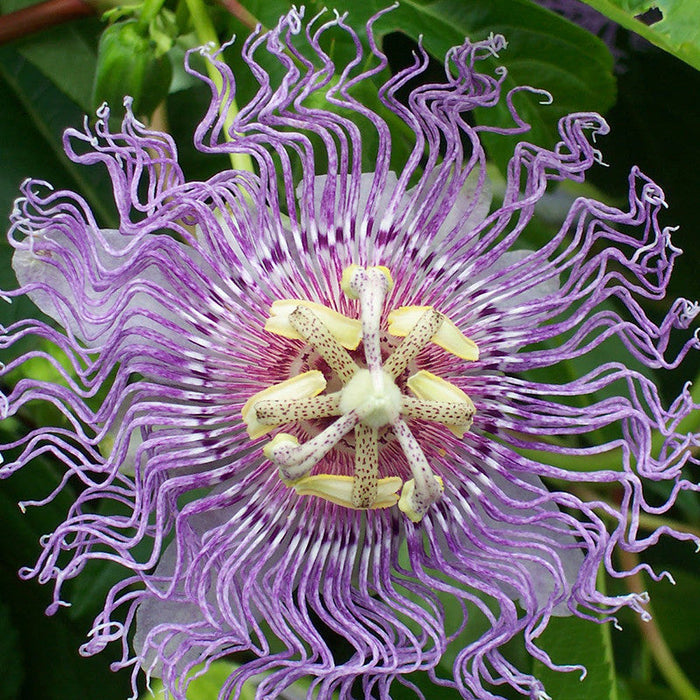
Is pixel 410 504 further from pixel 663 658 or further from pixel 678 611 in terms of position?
pixel 678 611

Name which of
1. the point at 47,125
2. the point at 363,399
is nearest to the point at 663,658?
the point at 363,399

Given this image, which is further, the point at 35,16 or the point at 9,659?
the point at 9,659

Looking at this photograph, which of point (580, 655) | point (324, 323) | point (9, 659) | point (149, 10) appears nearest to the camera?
point (324, 323)

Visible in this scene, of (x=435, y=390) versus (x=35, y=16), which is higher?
(x=35, y=16)

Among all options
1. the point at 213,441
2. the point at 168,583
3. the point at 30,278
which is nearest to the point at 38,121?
the point at 30,278

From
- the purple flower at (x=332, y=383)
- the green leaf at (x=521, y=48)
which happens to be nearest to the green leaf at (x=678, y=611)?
the purple flower at (x=332, y=383)

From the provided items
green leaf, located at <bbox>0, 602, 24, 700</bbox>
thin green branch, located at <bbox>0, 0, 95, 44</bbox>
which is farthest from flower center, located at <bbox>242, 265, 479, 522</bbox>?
green leaf, located at <bbox>0, 602, 24, 700</bbox>
